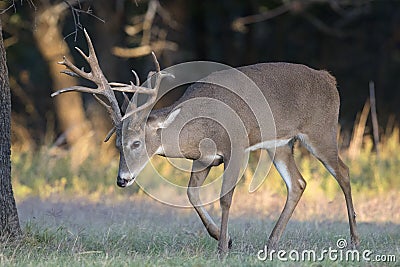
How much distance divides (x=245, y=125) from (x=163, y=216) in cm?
234

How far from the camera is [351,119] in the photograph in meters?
22.6

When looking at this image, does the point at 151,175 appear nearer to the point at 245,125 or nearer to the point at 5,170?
the point at 245,125

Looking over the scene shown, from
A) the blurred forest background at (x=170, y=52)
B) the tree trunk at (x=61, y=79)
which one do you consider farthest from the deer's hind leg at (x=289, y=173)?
the tree trunk at (x=61, y=79)

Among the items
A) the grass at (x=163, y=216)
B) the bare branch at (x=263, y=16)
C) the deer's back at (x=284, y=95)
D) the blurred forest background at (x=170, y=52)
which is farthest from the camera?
the bare branch at (x=263, y=16)

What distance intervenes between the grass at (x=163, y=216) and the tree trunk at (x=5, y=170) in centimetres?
16

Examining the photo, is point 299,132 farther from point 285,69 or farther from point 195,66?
point 195,66

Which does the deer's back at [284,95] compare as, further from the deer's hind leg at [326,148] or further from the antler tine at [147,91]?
the antler tine at [147,91]

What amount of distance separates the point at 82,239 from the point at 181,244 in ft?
2.87

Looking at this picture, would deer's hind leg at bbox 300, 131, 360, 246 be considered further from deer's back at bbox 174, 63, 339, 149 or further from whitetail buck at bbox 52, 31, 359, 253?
deer's back at bbox 174, 63, 339, 149

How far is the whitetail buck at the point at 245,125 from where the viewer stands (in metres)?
7.96

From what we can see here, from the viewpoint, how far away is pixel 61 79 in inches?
714

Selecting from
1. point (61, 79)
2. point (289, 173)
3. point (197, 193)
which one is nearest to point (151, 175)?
point (289, 173)

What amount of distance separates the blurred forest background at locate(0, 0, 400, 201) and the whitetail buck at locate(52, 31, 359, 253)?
4108mm

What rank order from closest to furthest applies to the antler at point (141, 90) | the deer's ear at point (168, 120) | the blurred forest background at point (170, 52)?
1. the antler at point (141, 90)
2. the deer's ear at point (168, 120)
3. the blurred forest background at point (170, 52)
